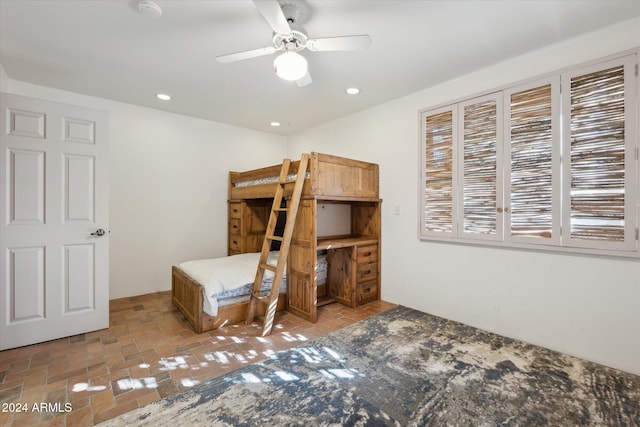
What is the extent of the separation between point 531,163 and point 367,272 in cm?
212

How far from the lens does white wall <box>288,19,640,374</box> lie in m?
2.21

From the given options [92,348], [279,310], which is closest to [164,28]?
[92,348]

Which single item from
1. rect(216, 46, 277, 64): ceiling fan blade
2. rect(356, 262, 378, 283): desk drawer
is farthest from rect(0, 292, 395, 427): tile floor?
rect(216, 46, 277, 64): ceiling fan blade

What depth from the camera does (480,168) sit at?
2.90m

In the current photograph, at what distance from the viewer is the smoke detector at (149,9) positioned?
1979 millimetres

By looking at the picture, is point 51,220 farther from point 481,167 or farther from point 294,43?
point 481,167

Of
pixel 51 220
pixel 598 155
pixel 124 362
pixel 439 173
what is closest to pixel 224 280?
pixel 124 362

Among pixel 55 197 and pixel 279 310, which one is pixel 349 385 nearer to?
pixel 279 310

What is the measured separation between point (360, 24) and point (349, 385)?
8.86 feet

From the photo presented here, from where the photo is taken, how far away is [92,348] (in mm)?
2492

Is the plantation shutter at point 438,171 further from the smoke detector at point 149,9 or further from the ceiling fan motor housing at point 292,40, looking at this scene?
the smoke detector at point 149,9

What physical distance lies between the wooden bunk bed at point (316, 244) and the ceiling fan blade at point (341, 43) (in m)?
1.23

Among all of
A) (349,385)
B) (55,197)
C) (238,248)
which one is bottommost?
(349,385)

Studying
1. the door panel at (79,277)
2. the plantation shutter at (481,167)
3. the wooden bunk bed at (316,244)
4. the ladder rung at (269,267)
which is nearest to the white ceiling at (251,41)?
the plantation shutter at (481,167)
